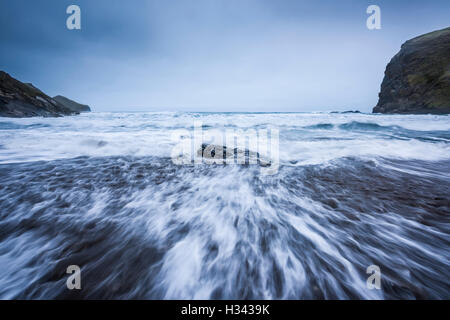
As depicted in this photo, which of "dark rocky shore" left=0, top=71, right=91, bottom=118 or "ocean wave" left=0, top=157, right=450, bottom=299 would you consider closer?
"ocean wave" left=0, top=157, right=450, bottom=299

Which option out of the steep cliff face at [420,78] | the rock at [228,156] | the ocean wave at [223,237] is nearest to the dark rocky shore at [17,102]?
the ocean wave at [223,237]

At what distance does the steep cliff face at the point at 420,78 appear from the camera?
3001 cm

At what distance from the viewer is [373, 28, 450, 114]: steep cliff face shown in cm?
3001

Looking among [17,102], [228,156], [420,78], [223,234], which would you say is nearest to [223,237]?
[223,234]

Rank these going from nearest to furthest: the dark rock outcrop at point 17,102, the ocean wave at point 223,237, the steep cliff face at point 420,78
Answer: the ocean wave at point 223,237 → the dark rock outcrop at point 17,102 → the steep cliff face at point 420,78

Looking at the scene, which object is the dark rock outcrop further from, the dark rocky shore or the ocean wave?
the ocean wave

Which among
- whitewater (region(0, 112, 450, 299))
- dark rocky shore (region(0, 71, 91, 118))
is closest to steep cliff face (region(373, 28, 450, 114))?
whitewater (region(0, 112, 450, 299))

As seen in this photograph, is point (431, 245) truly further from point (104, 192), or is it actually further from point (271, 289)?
point (104, 192)

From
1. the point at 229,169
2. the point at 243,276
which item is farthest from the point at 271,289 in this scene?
the point at 229,169

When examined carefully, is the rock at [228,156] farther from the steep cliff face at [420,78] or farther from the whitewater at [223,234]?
the steep cliff face at [420,78]

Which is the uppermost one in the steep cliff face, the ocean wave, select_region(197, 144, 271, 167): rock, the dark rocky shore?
the steep cliff face

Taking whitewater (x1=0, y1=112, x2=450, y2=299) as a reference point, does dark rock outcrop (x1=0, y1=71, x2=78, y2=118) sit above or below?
above

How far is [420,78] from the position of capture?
32.9m

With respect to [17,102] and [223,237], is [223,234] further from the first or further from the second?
[17,102]
